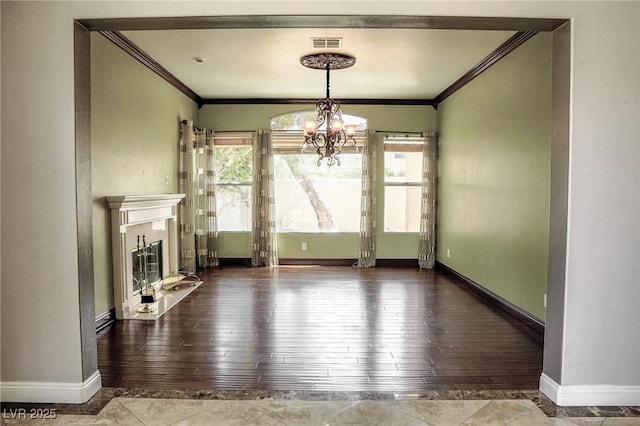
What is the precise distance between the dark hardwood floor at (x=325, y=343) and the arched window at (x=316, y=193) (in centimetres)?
213

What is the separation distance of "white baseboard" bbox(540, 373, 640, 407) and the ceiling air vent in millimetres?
3517

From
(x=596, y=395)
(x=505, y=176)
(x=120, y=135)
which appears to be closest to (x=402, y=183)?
(x=505, y=176)

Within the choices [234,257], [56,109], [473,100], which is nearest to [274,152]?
[234,257]

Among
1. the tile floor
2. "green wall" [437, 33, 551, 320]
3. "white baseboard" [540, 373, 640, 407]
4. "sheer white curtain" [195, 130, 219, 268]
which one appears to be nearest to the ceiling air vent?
"green wall" [437, 33, 551, 320]

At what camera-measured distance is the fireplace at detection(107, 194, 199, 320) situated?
436cm

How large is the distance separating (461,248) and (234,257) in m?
3.72

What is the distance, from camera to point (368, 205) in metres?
7.43

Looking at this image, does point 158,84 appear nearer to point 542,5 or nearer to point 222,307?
point 222,307

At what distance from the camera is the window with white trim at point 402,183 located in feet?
24.9

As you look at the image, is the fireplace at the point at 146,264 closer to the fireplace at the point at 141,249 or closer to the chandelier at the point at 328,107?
the fireplace at the point at 141,249

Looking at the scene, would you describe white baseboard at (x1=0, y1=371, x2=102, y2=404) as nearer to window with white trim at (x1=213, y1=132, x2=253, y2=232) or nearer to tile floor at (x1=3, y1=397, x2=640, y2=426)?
tile floor at (x1=3, y1=397, x2=640, y2=426)

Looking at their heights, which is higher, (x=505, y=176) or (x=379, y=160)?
(x=379, y=160)

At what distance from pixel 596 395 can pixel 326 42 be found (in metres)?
3.72

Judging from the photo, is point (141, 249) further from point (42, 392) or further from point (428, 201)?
point (428, 201)
